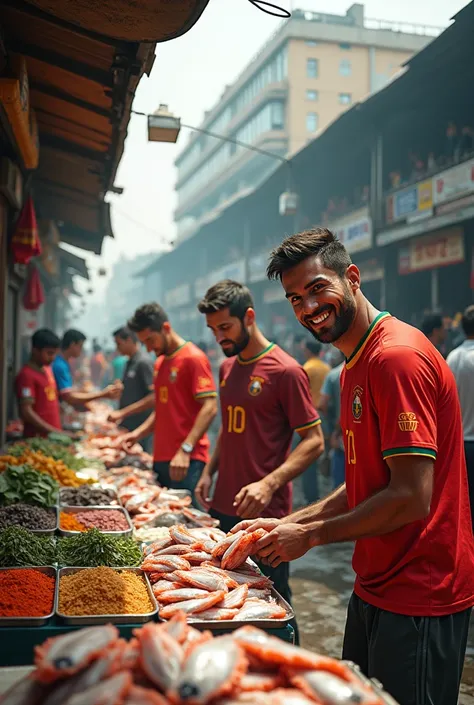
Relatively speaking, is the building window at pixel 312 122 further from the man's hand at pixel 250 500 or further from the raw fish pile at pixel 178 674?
the raw fish pile at pixel 178 674

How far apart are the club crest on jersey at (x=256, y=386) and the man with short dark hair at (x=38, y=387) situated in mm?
3603

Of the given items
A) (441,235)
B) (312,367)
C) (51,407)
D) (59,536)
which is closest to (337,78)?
(441,235)

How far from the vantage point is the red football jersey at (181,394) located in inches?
225

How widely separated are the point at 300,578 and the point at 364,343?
4.68 m

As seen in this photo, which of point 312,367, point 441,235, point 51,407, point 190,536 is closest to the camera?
point 190,536

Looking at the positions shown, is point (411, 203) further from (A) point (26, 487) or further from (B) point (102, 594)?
(B) point (102, 594)

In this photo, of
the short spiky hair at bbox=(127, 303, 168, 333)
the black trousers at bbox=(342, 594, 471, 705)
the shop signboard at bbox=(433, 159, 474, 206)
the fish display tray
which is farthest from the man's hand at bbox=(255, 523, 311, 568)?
the shop signboard at bbox=(433, 159, 474, 206)

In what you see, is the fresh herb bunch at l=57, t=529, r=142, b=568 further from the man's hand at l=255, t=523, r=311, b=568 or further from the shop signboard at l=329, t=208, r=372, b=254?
the shop signboard at l=329, t=208, r=372, b=254

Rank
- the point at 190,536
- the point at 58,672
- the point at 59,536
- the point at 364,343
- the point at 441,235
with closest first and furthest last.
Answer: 1. the point at 58,672
2. the point at 364,343
3. the point at 190,536
4. the point at 59,536
5. the point at 441,235

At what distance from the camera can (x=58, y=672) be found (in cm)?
160

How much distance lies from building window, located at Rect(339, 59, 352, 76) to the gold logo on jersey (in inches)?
1873

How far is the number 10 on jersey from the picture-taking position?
14.1 feet

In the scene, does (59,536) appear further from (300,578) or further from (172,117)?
(172,117)

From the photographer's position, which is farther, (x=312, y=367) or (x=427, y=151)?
(x=427, y=151)
